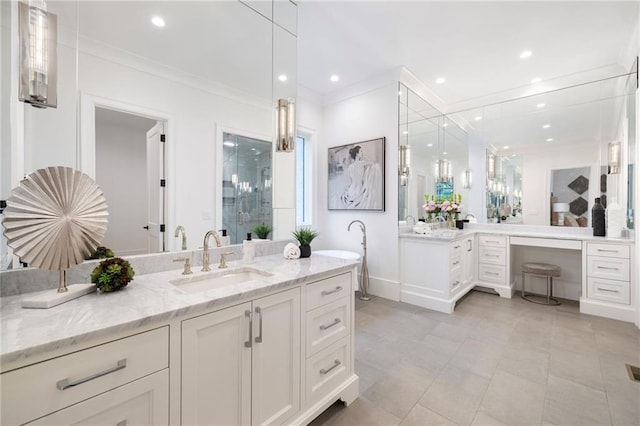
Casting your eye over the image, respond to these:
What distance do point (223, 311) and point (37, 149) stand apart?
1176 millimetres

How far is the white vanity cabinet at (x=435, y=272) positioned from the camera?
3338 mm

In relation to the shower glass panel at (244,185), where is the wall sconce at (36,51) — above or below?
above

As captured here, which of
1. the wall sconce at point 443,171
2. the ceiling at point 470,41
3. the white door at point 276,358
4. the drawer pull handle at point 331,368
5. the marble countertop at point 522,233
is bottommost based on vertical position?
the drawer pull handle at point 331,368

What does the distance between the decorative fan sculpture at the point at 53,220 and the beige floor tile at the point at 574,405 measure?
2.72 metres

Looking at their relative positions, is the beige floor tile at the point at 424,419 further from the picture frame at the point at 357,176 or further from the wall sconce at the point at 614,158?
the wall sconce at the point at 614,158

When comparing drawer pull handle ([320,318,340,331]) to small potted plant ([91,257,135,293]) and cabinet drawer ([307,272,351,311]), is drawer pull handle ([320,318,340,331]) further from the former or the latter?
small potted plant ([91,257,135,293])

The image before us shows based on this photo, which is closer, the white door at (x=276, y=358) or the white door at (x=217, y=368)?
the white door at (x=217, y=368)

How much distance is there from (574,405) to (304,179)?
387 cm

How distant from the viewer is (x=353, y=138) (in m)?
4.19

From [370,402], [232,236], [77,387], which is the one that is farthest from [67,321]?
[370,402]

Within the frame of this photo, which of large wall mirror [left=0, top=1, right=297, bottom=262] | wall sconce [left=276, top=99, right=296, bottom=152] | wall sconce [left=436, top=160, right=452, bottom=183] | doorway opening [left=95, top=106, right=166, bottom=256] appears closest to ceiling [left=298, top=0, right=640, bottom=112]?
large wall mirror [left=0, top=1, right=297, bottom=262]

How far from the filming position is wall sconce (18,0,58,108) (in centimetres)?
113

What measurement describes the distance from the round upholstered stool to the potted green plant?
366 centimetres

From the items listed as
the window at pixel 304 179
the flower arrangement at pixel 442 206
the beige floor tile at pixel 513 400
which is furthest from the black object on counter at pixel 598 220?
the window at pixel 304 179
